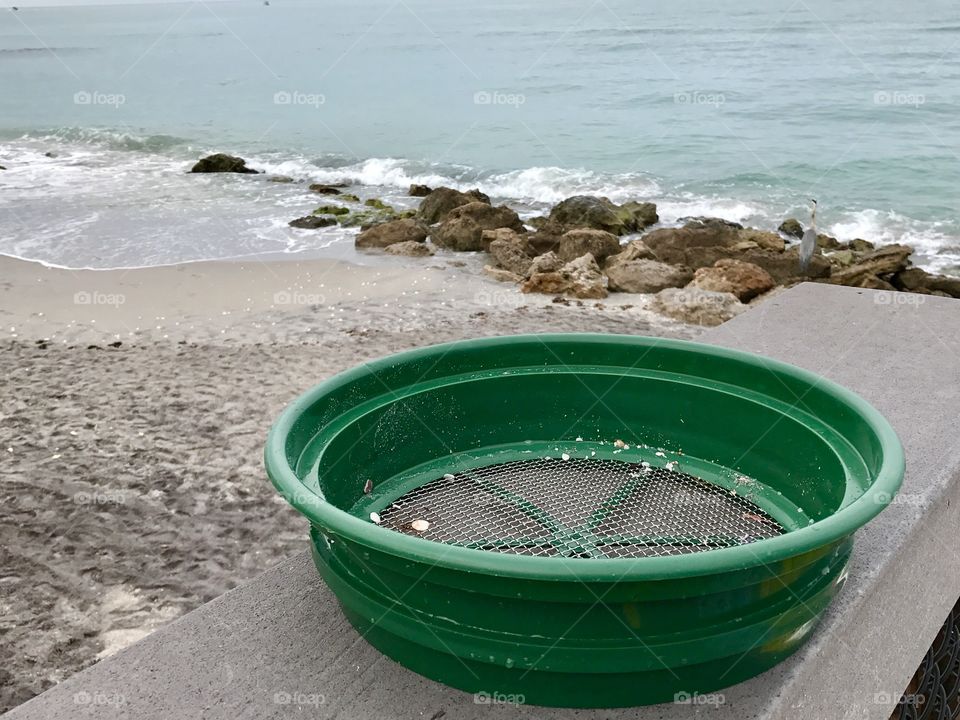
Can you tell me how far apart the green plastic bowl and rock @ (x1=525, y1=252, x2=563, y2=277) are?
555cm

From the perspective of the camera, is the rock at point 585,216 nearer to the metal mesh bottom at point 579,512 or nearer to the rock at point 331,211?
the rock at point 331,211

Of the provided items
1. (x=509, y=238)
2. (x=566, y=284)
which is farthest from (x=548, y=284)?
(x=509, y=238)

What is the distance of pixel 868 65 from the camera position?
95.1 feet

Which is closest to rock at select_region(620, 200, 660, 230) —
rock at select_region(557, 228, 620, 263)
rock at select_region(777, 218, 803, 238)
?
rock at select_region(777, 218, 803, 238)

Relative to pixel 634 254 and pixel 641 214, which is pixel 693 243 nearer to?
pixel 634 254

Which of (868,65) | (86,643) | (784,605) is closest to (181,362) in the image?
(86,643)

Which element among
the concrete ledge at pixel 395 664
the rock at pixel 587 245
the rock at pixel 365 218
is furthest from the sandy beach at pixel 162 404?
the rock at pixel 365 218

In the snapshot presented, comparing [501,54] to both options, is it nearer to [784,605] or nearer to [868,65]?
[868,65]

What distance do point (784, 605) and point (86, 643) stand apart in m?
2.58

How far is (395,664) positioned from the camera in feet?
6.31

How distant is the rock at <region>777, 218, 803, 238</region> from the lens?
1226cm

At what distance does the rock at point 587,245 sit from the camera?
9.23 meters

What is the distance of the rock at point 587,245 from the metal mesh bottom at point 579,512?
6.65m

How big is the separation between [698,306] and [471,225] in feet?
12.0
